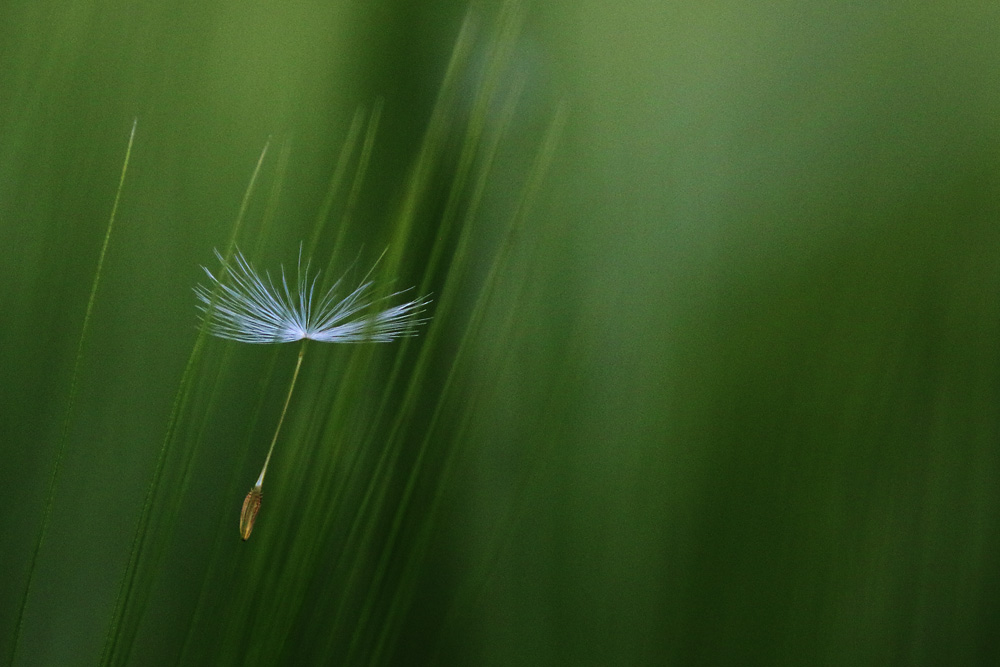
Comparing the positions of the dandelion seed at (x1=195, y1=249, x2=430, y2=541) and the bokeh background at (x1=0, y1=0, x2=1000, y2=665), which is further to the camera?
the bokeh background at (x1=0, y1=0, x2=1000, y2=665)

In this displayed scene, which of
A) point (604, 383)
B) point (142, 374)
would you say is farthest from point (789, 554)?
point (142, 374)

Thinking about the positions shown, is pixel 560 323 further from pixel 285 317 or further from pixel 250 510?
pixel 250 510

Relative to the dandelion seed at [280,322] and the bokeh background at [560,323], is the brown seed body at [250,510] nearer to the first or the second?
the dandelion seed at [280,322]

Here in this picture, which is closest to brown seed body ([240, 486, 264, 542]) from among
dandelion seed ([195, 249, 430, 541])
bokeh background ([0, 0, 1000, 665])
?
dandelion seed ([195, 249, 430, 541])

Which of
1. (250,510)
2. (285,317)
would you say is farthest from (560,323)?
(250,510)

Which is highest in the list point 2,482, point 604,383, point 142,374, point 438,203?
point 438,203

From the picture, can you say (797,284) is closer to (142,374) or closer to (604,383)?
(604,383)

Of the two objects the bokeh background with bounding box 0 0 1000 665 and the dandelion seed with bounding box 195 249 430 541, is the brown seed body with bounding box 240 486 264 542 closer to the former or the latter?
the dandelion seed with bounding box 195 249 430 541

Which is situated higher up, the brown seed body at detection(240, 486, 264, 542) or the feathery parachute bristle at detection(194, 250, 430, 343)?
the feathery parachute bristle at detection(194, 250, 430, 343)
